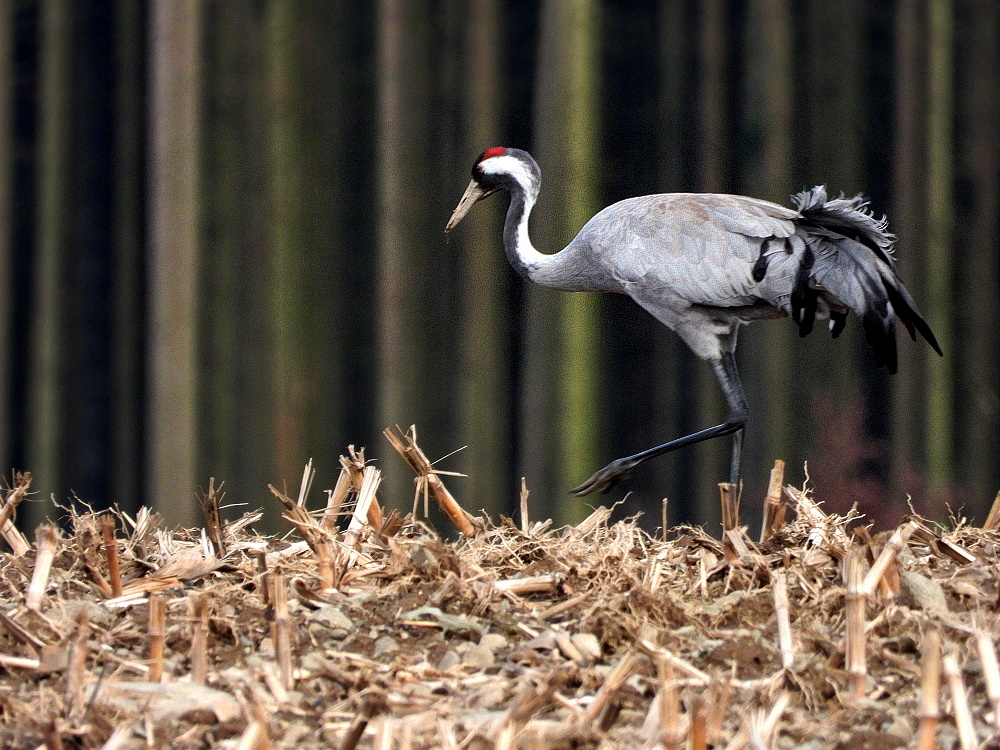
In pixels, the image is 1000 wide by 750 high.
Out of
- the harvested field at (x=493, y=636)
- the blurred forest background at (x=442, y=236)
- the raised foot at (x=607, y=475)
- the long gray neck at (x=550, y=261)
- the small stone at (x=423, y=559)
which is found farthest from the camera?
the blurred forest background at (x=442, y=236)

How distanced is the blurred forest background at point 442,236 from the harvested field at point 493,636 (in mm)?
2302

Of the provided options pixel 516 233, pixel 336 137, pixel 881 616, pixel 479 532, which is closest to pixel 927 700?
pixel 881 616

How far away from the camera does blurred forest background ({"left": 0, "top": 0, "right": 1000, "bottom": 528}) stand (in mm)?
5203

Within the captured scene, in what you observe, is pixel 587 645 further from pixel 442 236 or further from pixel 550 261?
pixel 442 236

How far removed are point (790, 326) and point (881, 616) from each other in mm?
3447

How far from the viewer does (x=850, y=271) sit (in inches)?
153

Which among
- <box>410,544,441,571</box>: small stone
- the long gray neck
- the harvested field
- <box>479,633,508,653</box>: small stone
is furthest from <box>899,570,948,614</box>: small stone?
the long gray neck

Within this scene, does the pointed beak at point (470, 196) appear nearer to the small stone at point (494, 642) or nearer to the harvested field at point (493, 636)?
the harvested field at point (493, 636)

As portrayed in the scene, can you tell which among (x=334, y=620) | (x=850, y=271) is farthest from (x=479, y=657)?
(x=850, y=271)

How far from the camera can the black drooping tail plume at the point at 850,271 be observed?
152 inches

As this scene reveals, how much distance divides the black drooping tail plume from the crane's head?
105 cm

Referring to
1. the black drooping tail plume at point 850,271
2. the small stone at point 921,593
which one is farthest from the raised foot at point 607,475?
the small stone at point 921,593

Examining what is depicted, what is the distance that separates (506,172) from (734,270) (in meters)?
0.99

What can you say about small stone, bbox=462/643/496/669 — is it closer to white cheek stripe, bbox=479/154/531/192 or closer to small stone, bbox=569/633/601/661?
small stone, bbox=569/633/601/661
